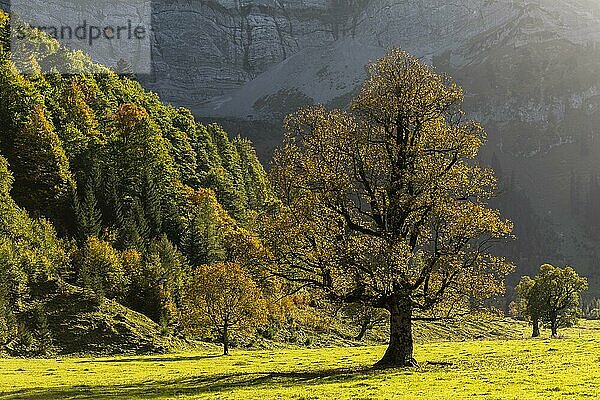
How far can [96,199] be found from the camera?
341 feet

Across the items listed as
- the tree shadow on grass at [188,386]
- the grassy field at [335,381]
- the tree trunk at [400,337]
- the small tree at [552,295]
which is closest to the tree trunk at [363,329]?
the small tree at [552,295]

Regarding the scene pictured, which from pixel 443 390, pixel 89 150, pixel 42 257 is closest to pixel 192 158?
pixel 89 150

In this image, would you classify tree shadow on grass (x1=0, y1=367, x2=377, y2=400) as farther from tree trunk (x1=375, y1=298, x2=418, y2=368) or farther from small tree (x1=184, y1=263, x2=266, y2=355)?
small tree (x1=184, y1=263, x2=266, y2=355)

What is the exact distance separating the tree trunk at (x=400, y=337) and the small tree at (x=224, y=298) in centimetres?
2936

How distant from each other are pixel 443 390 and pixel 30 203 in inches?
3307

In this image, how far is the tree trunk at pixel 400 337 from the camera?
34.0 meters

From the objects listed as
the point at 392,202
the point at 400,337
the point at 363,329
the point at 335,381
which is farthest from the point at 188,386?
the point at 363,329

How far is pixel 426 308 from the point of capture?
35031mm

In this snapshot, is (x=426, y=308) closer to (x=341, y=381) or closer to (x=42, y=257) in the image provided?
(x=341, y=381)

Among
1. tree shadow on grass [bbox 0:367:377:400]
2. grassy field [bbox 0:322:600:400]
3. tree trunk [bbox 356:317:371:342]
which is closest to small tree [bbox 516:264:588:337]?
tree trunk [bbox 356:317:371:342]

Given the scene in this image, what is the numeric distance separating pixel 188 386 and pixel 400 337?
12.3m

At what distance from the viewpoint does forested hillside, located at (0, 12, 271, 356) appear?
78.2 metres

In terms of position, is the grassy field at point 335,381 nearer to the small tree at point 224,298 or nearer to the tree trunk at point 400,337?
the tree trunk at point 400,337

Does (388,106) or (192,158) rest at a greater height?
(192,158)
